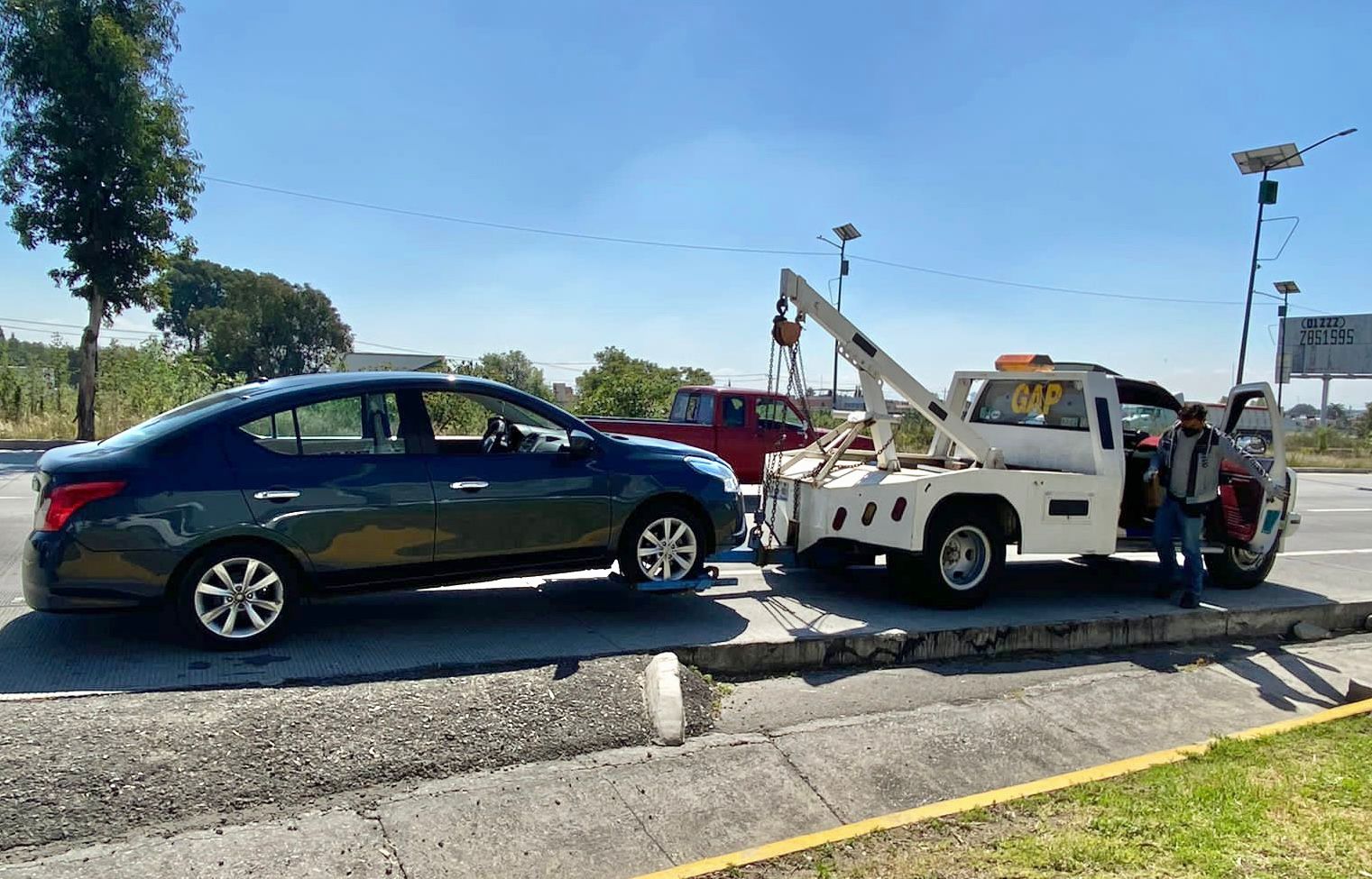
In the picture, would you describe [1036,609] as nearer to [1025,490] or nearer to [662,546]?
[1025,490]

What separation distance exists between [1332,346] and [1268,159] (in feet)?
126

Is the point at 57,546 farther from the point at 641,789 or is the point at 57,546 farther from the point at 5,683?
the point at 641,789

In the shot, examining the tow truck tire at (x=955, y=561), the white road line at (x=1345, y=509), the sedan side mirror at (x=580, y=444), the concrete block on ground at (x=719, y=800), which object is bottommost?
the concrete block on ground at (x=719, y=800)

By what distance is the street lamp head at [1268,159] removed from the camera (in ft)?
76.0

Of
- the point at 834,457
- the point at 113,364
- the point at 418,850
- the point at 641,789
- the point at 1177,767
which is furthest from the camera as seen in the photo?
the point at 113,364

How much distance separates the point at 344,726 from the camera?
3850 mm

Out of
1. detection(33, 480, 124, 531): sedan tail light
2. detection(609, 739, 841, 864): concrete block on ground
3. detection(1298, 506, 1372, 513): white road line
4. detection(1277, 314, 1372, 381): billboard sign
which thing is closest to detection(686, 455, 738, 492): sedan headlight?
detection(609, 739, 841, 864): concrete block on ground

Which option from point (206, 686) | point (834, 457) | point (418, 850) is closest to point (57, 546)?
point (206, 686)

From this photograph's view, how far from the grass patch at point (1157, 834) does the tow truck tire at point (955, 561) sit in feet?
9.24

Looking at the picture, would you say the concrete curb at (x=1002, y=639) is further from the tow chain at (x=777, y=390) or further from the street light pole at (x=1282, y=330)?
the street light pole at (x=1282, y=330)

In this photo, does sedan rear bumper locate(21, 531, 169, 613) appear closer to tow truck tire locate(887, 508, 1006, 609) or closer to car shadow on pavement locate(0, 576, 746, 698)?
car shadow on pavement locate(0, 576, 746, 698)

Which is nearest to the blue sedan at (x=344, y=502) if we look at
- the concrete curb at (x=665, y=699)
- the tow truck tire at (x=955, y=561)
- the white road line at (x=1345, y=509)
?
the tow truck tire at (x=955, y=561)

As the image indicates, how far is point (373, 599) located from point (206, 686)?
205 cm

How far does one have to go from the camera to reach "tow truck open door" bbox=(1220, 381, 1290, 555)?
321 inches
